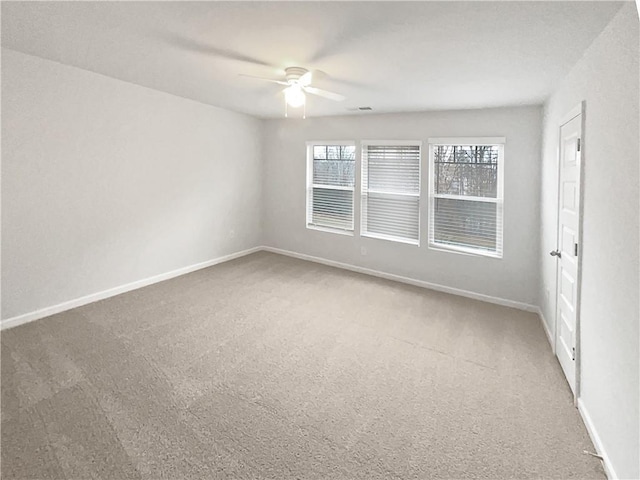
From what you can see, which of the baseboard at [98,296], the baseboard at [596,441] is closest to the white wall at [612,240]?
the baseboard at [596,441]

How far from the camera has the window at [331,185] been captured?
5809 millimetres

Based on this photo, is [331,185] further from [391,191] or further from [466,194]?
[466,194]

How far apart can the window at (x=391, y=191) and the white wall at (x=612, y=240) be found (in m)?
2.57

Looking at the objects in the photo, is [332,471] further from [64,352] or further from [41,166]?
[41,166]

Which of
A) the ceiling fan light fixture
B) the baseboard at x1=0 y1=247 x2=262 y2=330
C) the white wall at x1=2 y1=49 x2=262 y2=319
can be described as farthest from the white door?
the baseboard at x1=0 y1=247 x2=262 y2=330

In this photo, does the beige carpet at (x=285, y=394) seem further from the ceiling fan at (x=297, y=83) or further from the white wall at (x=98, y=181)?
the ceiling fan at (x=297, y=83)

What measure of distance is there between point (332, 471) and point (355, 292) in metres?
2.91

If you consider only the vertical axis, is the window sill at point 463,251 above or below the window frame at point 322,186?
below

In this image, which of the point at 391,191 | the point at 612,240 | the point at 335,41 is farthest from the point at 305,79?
the point at 612,240

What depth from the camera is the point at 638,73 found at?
1589mm

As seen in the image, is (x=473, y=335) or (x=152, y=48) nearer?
(x=152, y=48)

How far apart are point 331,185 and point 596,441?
4.73 metres

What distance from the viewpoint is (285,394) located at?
2.54 metres

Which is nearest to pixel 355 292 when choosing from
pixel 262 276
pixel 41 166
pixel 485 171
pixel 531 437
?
pixel 262 276
